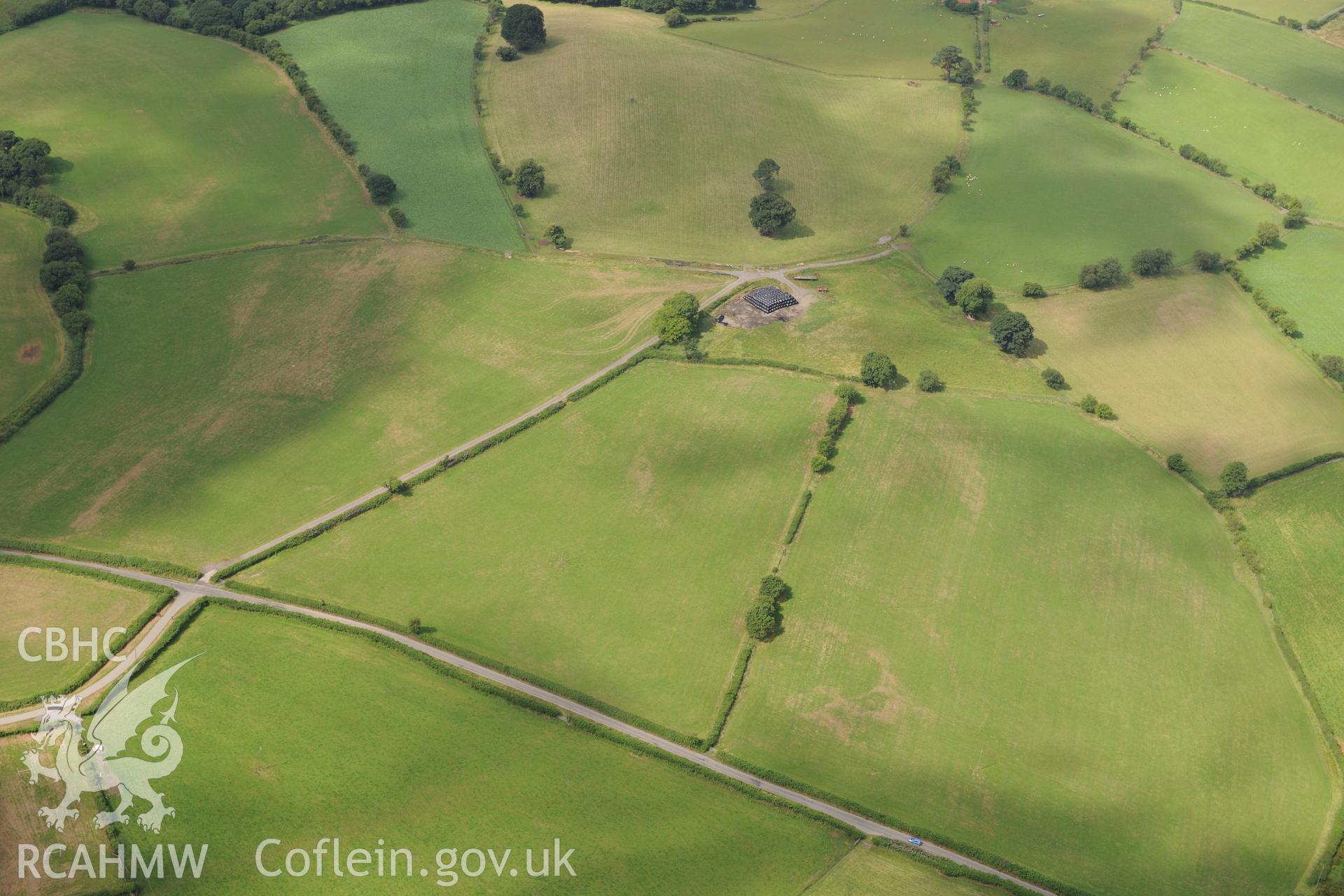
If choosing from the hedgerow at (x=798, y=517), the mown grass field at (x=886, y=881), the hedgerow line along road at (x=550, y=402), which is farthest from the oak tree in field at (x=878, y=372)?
the mown grass field at (x=886, y=881)

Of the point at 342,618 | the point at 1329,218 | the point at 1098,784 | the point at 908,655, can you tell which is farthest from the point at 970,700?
the point at 1329,218

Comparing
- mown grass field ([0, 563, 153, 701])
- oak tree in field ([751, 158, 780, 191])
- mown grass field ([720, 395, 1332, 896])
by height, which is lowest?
mown grass field ([0, 563, 153, 701])

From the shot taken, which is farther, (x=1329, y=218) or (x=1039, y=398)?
(x=1329, y=218)

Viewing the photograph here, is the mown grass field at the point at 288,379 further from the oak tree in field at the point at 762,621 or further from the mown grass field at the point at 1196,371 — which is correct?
the mown grass field at the point at 1196,371

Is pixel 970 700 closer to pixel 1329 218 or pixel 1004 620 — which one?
pixel 1004 620

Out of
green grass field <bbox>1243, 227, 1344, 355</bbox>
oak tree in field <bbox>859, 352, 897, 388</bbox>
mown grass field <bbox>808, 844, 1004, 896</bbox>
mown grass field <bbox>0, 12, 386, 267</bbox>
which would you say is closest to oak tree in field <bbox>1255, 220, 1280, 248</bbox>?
green grass field <bbox>1243, 227, 1344, 355</bbox>

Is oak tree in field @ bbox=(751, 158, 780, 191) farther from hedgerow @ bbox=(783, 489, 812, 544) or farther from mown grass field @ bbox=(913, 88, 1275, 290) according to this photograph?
hedgerow @ bbox=(783, 489, 812, 544)
